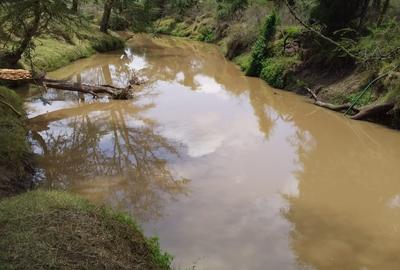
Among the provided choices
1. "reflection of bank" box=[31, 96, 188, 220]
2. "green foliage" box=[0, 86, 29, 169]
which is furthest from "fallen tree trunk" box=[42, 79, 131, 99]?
"green foliage" box=[0, 86, 29, 169]

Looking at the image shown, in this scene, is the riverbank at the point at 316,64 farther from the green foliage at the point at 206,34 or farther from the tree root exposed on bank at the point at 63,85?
the green foliage at the point at 206,34

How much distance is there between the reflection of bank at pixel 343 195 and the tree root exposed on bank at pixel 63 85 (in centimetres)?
535

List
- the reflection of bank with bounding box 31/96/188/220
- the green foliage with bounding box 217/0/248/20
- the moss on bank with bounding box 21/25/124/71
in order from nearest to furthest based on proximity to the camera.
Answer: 1. the reflection of bank with bounding box 31/96/188/220
2. the moss on bank with bounding box 21/25/124/71
3. the green foliage with bounding box 217/0/248/20

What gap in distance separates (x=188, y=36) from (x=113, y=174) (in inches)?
1477

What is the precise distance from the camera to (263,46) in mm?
24266

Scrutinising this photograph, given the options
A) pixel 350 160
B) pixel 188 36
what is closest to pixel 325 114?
pixel 350 160

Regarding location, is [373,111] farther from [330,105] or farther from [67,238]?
[67,238]

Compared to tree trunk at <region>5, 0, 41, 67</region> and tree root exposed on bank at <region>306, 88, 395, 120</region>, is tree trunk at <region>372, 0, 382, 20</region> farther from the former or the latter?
tree trunk at <region>5, 0, 41, 67</region>

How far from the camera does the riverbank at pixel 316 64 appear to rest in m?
16.0

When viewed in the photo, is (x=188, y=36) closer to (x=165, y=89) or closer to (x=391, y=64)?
(x=165, y=89)

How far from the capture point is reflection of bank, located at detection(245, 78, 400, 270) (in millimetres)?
7801

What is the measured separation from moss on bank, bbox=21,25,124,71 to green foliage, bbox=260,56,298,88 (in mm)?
8758

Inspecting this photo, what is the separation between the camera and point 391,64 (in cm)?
1595

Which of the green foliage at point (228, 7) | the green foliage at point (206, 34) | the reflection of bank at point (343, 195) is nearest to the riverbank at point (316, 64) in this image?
the green foliage at point (228, 7)
